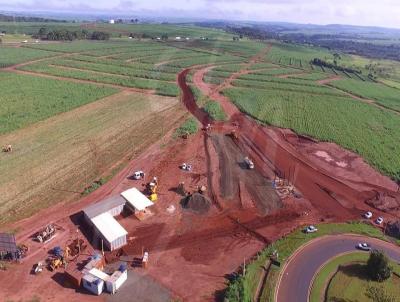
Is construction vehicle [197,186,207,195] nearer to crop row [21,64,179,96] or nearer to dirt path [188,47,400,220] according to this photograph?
dirt path [188,47,400,220]

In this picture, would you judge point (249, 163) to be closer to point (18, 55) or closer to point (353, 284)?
point (353, 284)

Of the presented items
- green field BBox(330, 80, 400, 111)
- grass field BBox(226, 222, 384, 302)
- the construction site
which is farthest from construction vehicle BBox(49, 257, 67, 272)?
green field BBox(330, 80, 400, 111)

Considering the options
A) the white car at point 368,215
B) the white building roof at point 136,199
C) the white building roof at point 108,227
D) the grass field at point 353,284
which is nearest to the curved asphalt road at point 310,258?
the grass field at point 353,284

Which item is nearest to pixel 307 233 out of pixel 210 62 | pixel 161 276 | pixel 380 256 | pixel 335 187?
pixel 380 256

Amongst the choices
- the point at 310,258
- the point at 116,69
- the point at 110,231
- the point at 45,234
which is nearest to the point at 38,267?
the point at 45,234

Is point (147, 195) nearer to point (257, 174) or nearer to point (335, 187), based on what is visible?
point (257, 174)

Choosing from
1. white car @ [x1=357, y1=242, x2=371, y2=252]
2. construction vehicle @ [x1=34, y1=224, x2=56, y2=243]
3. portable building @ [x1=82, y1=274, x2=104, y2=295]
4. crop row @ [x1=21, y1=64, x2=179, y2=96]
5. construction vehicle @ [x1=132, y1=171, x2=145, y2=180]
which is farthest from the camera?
crop row @ [x1=21, y1=64, x2=179, y2=96]

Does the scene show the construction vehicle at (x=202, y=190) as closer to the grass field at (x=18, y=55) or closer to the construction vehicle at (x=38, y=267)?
the construction vehicle at (x=38, y=267)
